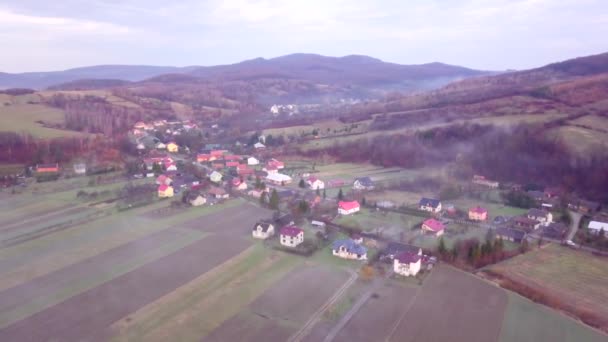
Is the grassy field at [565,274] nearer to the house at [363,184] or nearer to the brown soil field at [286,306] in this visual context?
the brown soil field at [286,306]

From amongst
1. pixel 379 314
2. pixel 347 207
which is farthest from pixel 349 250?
pixel 347 207

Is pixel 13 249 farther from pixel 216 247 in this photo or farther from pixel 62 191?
pixel 62 191

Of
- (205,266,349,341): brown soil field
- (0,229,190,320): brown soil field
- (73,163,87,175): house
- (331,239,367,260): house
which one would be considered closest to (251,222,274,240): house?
(331,239,367,260): house

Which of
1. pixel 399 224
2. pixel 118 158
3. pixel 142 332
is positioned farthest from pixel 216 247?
pixel 118 158

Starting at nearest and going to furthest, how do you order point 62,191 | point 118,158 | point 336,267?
1. point 336,267
2. point 62,191
3. point 118,158

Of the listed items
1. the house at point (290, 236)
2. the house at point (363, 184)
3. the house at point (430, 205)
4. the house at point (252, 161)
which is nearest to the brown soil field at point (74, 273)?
the house at point (290, 236)
